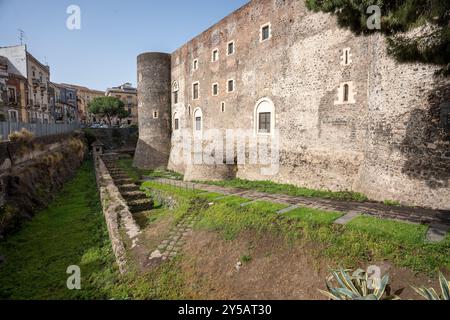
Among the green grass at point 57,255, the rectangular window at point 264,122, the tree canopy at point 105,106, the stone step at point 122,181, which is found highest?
the tree canopy at point 105,106

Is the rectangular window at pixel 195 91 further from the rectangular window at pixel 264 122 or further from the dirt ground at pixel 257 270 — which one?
the dirt ground at pixel 257 270

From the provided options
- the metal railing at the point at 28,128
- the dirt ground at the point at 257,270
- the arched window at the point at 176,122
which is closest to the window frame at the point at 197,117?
the arched window at the point at 176,122

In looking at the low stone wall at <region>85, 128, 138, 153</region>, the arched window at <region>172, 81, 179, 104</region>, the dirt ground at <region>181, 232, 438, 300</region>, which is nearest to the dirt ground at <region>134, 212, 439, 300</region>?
the dirt ground at <region>181, 232, 438, 300</region>

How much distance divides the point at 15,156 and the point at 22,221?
13.0 ft

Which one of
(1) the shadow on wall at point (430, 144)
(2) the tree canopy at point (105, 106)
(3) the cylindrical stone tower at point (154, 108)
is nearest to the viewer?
(1) the shadow on wall at point (430, 144)

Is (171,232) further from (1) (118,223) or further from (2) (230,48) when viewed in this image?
(2) (230,48)

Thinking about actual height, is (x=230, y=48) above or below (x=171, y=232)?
above

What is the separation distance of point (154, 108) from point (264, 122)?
14.2 m

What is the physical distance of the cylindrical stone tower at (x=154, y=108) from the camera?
82.4 feet

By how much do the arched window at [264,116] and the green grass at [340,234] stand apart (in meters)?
6.53

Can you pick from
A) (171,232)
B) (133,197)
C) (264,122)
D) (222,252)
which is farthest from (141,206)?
(264,122)

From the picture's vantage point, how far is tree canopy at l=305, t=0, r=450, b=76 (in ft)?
15.3

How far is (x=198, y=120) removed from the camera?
22156 millimetres

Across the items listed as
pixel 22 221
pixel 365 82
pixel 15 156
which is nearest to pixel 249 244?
pixel 365 82
